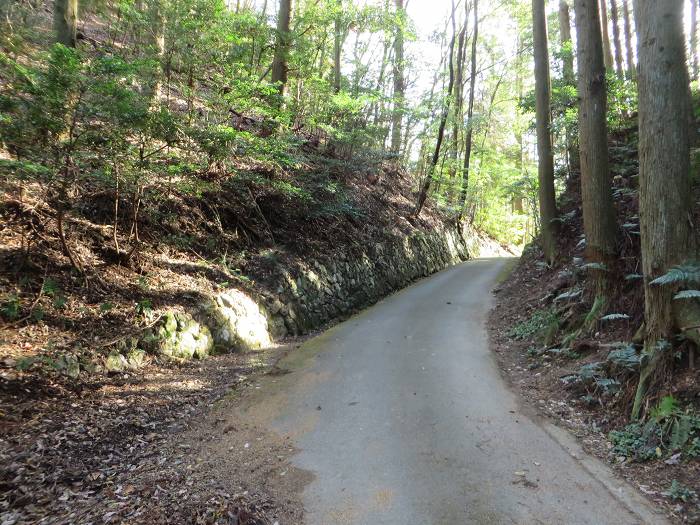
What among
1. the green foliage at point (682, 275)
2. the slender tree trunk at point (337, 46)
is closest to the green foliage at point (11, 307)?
the green foliage at point (682, 275)

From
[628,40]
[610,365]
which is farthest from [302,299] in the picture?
[628,40]

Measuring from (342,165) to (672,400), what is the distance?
1295cm

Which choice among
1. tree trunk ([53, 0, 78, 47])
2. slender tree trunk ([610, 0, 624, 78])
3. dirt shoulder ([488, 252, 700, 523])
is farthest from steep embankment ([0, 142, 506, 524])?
slender tree trunk ([610, 0, 624, 78])

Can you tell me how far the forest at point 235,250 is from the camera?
4.63 metres

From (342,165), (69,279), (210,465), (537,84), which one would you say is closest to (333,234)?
(342,165)

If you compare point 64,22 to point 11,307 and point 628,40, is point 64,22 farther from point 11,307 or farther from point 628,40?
point 628,40

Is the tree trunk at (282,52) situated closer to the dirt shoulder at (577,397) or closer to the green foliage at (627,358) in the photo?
the dirt shoulder at (577,397)

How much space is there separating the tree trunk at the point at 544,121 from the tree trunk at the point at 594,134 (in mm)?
4535

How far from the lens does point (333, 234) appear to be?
572 inches

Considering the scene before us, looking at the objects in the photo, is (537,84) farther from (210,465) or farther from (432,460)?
(210,465)

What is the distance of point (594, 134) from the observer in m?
8.09

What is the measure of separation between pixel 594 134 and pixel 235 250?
8155mm

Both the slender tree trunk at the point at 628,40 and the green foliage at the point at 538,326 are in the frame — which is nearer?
the green foliage at the point at 538,326

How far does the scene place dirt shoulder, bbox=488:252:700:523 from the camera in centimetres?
400
